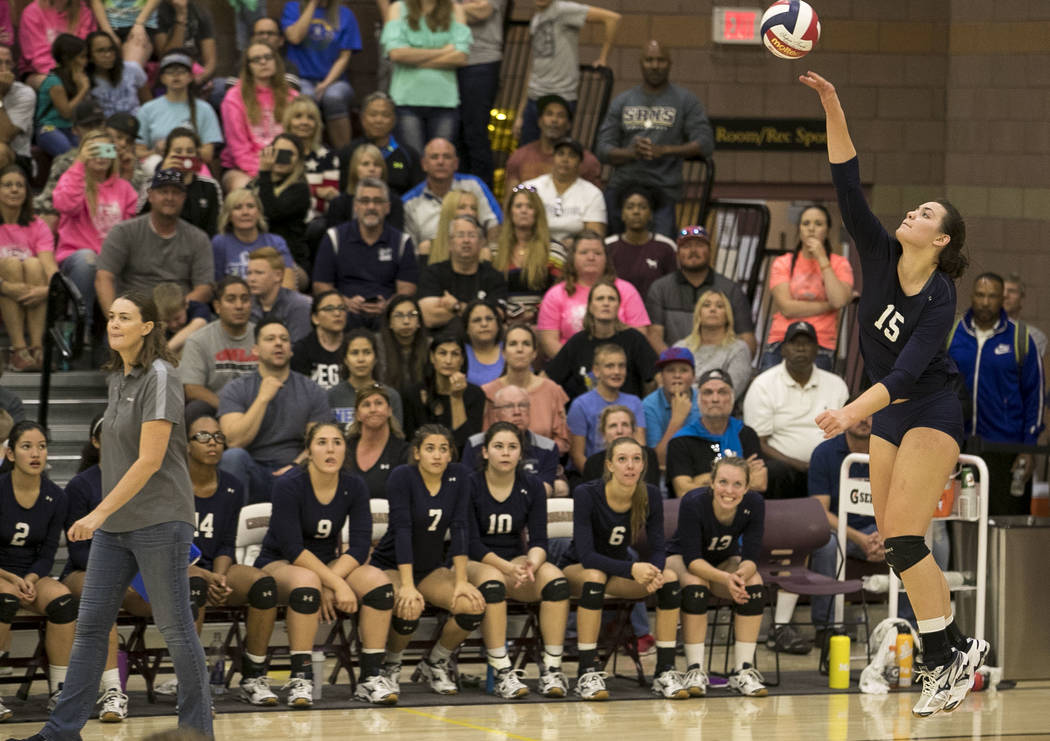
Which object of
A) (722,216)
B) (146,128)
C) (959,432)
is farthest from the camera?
(722,216)

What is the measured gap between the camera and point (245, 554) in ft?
27.1

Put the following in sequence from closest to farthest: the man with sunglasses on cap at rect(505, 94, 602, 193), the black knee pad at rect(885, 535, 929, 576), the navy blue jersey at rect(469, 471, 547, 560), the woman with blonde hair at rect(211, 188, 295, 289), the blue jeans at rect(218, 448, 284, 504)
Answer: the black knee pad at rect(885, 535, 929, 576) < the navy blue jersey at rect(469, 471, 547, 560) < the blue jeans at rect(218, 448, 284, 504) < the woman with blonde hair at rect(211, 188, 295, 289) < the man with sunglasses on cap at rect(505, 94, 602, 193)

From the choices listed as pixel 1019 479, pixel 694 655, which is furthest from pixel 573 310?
pixel 1019 479

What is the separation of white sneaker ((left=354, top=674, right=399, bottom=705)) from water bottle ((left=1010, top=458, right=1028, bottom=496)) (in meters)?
4.80

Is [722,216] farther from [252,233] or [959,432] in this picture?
[959,432]

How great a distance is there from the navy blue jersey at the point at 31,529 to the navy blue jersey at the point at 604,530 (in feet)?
8.62

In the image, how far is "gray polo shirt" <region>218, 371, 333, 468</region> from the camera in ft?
27.9

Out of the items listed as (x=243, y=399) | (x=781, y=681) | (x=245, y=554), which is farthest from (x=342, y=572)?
(x=781, y=681)

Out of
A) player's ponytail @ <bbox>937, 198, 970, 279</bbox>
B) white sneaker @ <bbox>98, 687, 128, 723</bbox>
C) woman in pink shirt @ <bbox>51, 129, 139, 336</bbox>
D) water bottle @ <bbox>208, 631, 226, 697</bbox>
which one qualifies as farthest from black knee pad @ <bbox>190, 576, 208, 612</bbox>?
player's ponytail @ <bbox>937, 198, 970, 279</bbox>

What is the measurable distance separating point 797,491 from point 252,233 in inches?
150

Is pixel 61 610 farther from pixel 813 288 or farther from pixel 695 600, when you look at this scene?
pixel 813 288

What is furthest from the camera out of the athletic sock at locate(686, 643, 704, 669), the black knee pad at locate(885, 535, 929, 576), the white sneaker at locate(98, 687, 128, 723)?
the athletic sock at locate(686, 643, 704, 669)

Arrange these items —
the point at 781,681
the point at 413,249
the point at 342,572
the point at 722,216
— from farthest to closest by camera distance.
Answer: the point at 722,216, the point at 413,249, the point at 781,681, the point at 342,572

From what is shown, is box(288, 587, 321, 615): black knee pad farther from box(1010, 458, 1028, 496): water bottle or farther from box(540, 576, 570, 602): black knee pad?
box(1010, 458, 1028, 496): water bottle
